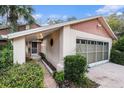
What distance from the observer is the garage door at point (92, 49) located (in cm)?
1141

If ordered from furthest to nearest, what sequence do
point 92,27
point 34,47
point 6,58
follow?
point 34,47
point 92,27
point 6,58

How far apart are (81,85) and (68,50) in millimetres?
2961

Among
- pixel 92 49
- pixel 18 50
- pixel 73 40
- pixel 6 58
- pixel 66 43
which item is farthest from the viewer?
pixel 92 49

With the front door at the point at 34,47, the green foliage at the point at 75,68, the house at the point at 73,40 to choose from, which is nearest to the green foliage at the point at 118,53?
the house at the point at 73,40

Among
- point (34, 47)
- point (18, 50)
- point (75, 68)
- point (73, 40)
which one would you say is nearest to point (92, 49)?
point (73, 40)

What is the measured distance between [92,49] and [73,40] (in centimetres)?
312

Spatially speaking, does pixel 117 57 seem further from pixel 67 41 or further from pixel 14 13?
pixel 14 13

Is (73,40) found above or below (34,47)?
above

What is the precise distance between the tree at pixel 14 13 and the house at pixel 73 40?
7.63 metres

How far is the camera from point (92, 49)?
12992 mm

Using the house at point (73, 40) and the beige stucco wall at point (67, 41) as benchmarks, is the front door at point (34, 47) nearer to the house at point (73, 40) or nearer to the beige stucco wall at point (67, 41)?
the house at point (73, 40)

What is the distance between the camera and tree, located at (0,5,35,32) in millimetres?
18734

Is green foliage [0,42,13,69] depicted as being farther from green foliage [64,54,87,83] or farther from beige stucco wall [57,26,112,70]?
beige stucco wall [57,26,112,70]
